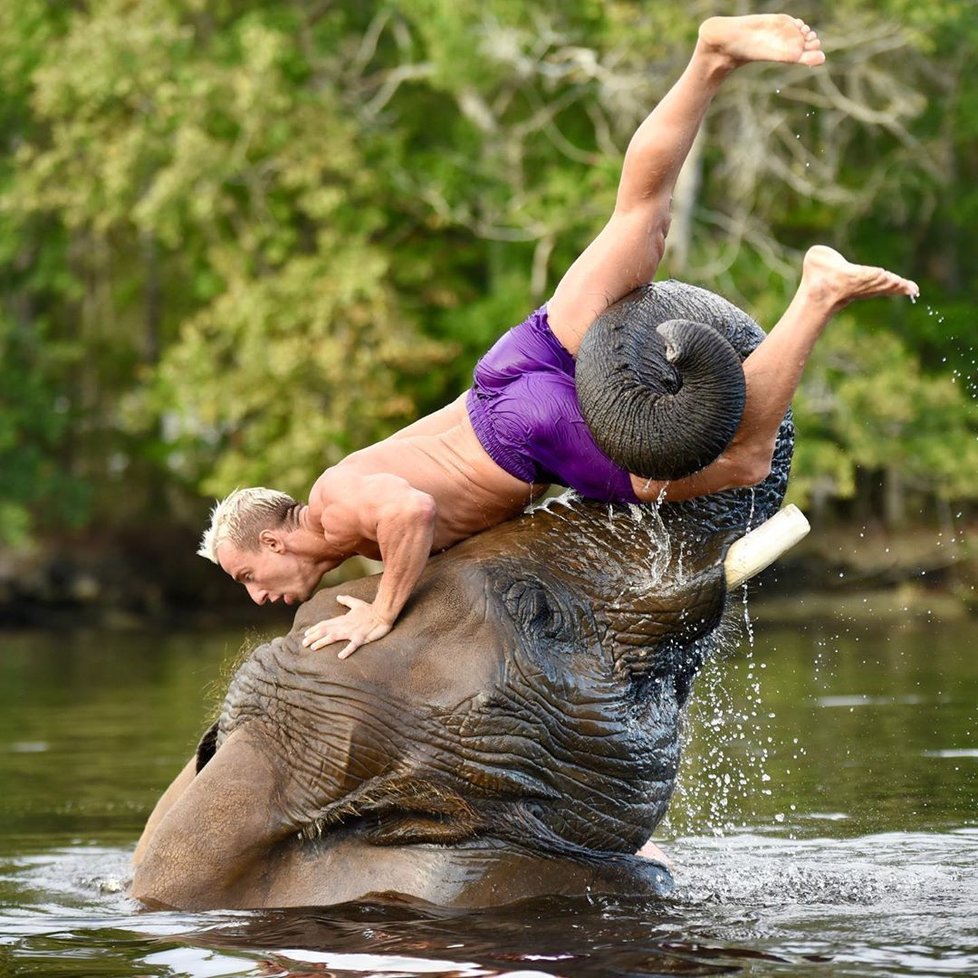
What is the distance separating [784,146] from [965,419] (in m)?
6.98

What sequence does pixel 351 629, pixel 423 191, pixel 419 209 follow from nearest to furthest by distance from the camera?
pixel 351 629 < pixel 423 191 < pixel 419 209

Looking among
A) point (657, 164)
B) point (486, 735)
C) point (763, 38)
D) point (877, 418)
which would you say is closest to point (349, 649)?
point (486, 735)

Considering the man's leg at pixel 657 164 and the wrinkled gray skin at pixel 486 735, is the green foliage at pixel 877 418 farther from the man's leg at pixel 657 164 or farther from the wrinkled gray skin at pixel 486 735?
the man's leg at pixel 657 164

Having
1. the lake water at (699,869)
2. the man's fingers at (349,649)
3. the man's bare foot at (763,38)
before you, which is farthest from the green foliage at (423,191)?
the man's bare foot at (763,38)

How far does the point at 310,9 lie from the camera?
3822 cm

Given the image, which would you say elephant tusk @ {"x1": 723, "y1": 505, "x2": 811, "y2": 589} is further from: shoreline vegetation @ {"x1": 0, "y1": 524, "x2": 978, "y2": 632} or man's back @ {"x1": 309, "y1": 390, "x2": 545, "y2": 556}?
shoreline vegetation @ {"x1": 0, "y1": 524, "x2": 978, "y2": 632}

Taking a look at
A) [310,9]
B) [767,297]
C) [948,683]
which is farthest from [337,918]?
[310,9]

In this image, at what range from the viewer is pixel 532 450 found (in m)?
7.09

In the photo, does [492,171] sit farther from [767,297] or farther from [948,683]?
[948,683]

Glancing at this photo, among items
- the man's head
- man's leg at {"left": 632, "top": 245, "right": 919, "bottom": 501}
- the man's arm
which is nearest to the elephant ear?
man's leg at {"left": 632, "top": 245, "right": 919, "bottom": 501}

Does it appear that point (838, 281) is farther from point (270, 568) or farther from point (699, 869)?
point (699, 869)

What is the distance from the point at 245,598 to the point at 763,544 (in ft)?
101

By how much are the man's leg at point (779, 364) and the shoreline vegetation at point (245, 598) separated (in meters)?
20.3

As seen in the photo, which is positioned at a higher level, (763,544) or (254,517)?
(254,517)
